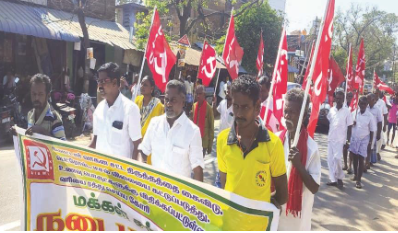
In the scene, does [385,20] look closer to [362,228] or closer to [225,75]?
[225,75]

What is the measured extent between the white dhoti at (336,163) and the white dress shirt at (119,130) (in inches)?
172

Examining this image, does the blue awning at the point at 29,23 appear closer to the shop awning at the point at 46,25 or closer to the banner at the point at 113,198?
the shop awning at the point at 46,25

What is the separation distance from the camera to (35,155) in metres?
2.83

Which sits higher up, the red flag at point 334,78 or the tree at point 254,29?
the tree at point 254,29

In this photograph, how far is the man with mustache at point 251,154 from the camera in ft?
6.81

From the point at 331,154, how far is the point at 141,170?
500 cm

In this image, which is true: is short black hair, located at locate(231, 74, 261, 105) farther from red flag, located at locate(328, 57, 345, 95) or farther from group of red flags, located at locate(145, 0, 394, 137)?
red flag, located at locate(328, 57, 345, 95)

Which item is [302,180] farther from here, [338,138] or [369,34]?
[369,34]

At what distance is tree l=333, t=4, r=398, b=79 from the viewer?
3610 centimetres

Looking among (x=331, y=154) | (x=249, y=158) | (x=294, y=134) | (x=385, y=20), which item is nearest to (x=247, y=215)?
(x=249, y=158)

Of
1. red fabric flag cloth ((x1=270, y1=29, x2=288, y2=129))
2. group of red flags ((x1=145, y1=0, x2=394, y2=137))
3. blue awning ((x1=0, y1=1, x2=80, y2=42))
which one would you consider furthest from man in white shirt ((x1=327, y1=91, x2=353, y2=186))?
blue awning ((x1=0, y1=1, x2=80, y2=42))

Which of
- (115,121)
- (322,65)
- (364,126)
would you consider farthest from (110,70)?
(364,126)

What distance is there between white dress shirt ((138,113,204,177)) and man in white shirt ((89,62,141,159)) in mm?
342

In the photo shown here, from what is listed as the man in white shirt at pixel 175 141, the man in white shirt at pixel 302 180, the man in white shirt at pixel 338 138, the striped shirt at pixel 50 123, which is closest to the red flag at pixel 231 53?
the man in white shirt at pixel 338 138
